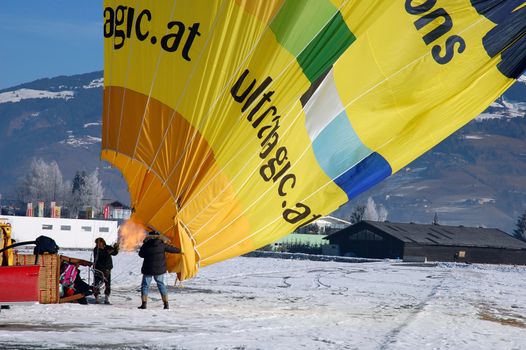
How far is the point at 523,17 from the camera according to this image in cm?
1379

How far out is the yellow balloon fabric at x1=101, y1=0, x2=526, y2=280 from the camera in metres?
13.3

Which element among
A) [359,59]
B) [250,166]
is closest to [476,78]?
[359,59]

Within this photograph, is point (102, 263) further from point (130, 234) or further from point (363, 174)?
point (363, 174)

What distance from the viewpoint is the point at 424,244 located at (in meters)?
69.5

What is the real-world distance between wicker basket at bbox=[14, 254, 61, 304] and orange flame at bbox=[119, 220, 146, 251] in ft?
3.55

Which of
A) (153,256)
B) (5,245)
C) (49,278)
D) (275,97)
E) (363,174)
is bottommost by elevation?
(49,278)

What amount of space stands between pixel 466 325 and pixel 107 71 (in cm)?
715

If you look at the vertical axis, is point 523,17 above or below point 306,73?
above

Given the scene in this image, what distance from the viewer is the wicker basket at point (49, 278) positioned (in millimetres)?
Result: 13750

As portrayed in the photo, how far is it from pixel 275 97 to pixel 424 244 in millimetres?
57877

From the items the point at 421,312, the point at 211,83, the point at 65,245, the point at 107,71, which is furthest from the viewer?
the point at 65,245

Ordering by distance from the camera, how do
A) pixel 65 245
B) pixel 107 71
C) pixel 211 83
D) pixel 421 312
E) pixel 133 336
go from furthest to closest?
pixel 65 245, pixel 421 312, pixel 107 71, pixel 211 83, pixel 133 336

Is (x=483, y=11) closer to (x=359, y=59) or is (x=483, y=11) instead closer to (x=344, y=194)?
(x=359, y=59)

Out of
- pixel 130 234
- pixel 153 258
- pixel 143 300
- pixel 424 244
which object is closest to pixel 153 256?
pixel 153 258
